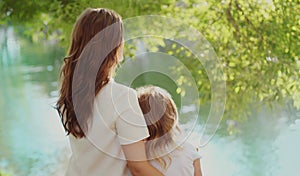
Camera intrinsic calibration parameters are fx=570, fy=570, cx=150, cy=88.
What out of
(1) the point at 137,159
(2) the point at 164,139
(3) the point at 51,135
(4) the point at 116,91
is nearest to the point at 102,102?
(4) the point at 116,91

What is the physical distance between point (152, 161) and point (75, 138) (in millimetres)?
213

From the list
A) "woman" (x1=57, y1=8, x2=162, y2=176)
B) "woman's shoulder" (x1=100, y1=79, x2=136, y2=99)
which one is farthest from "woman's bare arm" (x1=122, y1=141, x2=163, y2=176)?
"woman's shoulder" (x1=100, y1=79, x2=136, y2=99)

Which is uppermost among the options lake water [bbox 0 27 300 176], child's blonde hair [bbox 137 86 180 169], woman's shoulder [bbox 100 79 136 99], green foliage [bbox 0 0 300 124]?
green foliage [bbox 0 0 300 124]

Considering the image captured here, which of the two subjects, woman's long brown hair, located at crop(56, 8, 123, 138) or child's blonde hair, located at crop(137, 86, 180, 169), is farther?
child's blonde hair, located at crop(137, 86, 180, 169)

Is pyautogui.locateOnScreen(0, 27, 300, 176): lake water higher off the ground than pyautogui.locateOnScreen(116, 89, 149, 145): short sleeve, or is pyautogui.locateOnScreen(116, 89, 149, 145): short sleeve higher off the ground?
pyautogui.locateOnScreen(116, 89, 149, 145): short sleeve

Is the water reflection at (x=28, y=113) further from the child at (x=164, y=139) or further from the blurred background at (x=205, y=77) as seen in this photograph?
the child at (x=164, y=139)

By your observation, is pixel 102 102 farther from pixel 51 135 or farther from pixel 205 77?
pixel 51 135

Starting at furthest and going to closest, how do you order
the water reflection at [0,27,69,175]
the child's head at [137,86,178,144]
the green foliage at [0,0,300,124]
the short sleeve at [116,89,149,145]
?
the water reflection at [0,27,69,175], the green foliage at [0,0,300,124], the child's head at [137,86,178,144], the short sleeve at [116,89,149,145]

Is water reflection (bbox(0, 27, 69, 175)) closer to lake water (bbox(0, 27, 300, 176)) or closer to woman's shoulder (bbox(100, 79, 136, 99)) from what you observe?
lake water (bbox(0, 27, 300, 176))

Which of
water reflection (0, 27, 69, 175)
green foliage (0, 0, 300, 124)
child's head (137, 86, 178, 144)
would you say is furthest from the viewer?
water reflection (0, 27, 69, 175)

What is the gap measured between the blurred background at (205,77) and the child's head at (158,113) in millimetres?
878

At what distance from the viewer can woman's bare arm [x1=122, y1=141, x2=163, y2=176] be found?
3.96ft

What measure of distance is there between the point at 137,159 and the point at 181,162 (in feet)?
0.74

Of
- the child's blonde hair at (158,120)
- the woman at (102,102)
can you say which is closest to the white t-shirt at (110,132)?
the woman at (102,102)
